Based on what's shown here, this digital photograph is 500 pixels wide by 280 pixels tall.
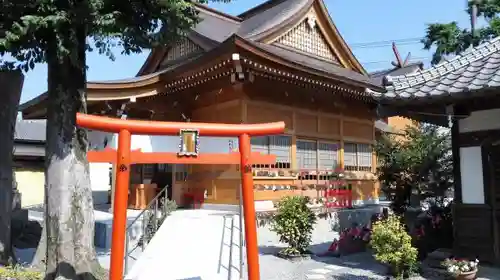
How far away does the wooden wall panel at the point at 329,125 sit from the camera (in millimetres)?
13898

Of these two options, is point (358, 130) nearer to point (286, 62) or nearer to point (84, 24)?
point (286, 62)

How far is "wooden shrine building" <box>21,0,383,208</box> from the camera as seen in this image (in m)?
11.2

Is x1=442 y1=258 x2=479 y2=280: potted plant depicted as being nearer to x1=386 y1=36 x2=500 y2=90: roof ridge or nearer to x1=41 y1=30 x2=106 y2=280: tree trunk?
x1=386 y1=36 x2=500 y2=90: roof ridge

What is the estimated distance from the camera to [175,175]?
13.7 metres

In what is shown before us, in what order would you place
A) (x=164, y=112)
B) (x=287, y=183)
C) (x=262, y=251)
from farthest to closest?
1. (x=164, y=112)
2. (x=287, y=183)
3. (x=262, y=251)

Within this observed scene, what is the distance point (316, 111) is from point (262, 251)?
5.49 meters

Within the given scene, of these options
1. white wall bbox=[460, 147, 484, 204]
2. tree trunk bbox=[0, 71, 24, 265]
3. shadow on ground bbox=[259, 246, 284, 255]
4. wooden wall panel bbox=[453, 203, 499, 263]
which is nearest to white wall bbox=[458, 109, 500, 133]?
white wall bbox=[460, 147, 484, 204]

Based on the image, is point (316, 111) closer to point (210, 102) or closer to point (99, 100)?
point (210, 102)

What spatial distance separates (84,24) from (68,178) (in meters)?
2.38

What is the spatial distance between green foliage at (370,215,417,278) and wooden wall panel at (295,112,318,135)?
246 inches

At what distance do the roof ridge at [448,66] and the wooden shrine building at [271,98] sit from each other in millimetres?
1689

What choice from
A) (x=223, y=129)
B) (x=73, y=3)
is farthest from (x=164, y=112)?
(x=223, y=129)

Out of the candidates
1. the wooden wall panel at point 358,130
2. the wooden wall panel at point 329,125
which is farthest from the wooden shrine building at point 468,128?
the wooden wall panel at point 358,130

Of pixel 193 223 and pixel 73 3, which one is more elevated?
pixel 73 3
